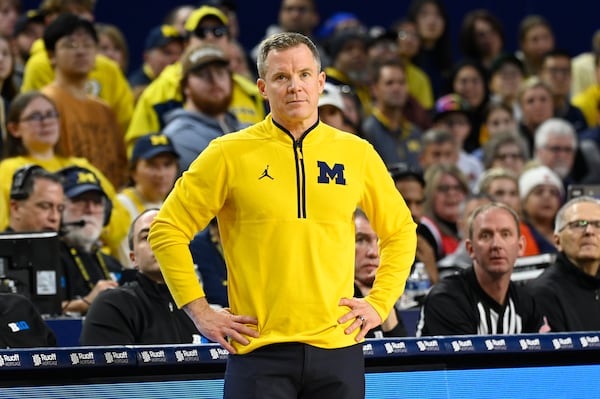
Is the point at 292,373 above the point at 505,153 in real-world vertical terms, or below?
below

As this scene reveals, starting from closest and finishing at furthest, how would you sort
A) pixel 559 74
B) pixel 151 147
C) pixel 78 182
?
pixel 78 182 < pixel 151 147 < pixel 559 74

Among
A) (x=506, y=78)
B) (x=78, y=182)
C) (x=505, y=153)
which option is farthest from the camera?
(x=506, y=78)

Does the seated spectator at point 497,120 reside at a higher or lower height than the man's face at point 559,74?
lower

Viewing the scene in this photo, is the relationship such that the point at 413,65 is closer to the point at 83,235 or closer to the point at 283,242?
the point at 83,235

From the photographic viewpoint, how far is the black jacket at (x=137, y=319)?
5.71m

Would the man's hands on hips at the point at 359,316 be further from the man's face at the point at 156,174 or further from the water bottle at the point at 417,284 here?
the man's face at the point at 156,174

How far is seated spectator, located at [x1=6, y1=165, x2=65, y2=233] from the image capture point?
23.2 feet

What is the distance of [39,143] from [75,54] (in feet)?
3.44

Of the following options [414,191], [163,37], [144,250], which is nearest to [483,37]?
[163,37]

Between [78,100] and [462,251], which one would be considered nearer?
[462,251]

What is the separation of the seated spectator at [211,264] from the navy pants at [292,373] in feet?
10.3

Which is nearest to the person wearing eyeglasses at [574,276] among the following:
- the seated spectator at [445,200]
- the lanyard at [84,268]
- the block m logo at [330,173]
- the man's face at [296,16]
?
the seated spectator at [445,200]

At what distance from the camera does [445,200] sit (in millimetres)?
8945

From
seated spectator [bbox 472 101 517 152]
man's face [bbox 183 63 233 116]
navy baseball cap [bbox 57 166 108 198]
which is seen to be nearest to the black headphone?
navy baseball cap [bbox 57 166 108 198]
